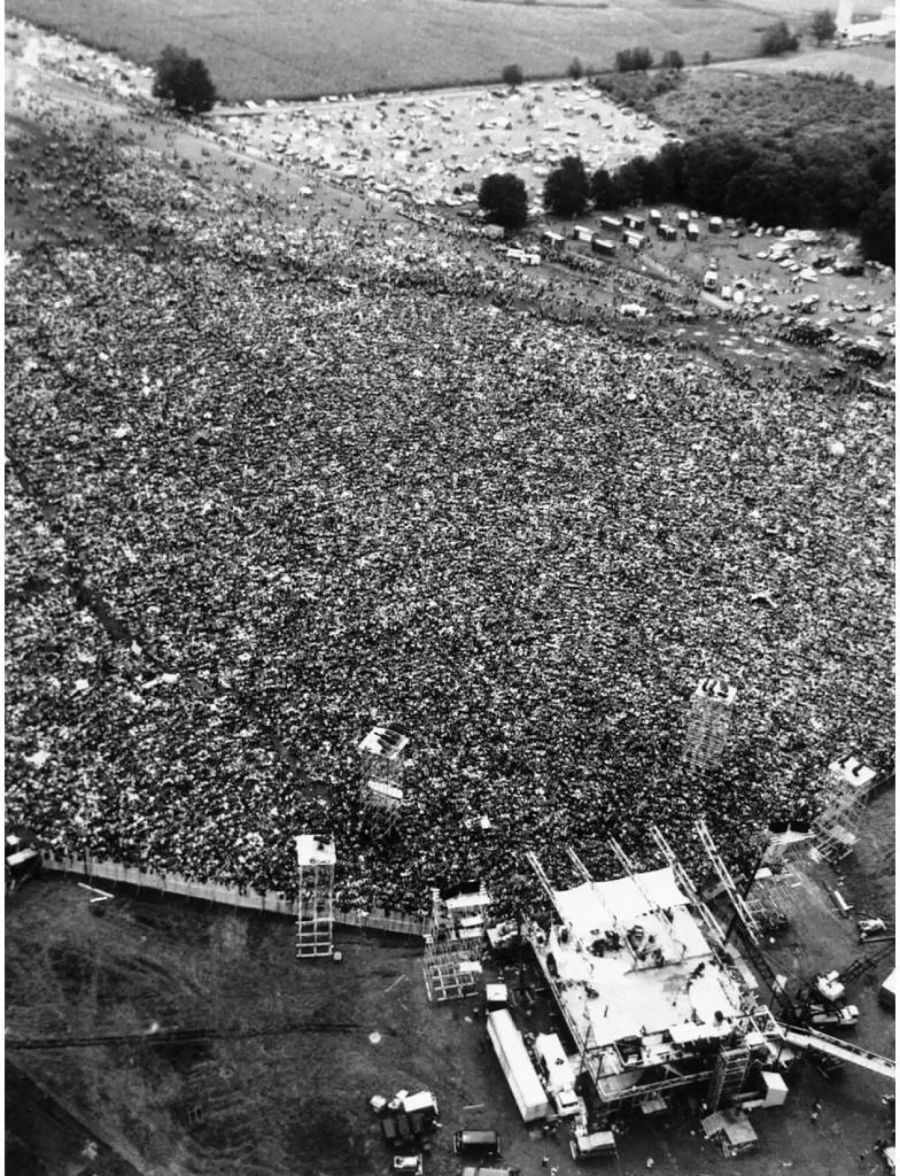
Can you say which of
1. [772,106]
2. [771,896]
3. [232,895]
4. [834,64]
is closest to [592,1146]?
[771,896]

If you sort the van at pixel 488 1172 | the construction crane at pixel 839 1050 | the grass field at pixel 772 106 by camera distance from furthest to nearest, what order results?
the grass field at pixel 772 106, the construction crane at pixel 839 1050, the van at pixel 488 1172

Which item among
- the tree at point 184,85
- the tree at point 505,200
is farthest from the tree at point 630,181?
the tree at point 184,85

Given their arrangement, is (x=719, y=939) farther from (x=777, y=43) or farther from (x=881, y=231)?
(x=777, y=43)

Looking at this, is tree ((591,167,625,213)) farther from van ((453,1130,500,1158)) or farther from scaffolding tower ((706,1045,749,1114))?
van ((453,1130,500,1158))

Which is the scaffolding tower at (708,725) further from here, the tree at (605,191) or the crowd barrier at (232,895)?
the tree at (605,191)

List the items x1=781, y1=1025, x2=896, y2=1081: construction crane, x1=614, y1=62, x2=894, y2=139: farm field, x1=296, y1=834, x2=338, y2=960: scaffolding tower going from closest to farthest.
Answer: x1=781, y1=1025, x2=896, y2=1081: construction crane, x1=296, y1=834, x2=338, y2=960: scaffolding tower, x1=614, y1=62, x2=894, y2=139: farm field

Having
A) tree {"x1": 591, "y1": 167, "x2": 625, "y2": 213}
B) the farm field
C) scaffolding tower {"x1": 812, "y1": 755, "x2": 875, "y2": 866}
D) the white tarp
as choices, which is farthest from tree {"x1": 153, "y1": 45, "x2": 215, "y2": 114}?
the white tarp
